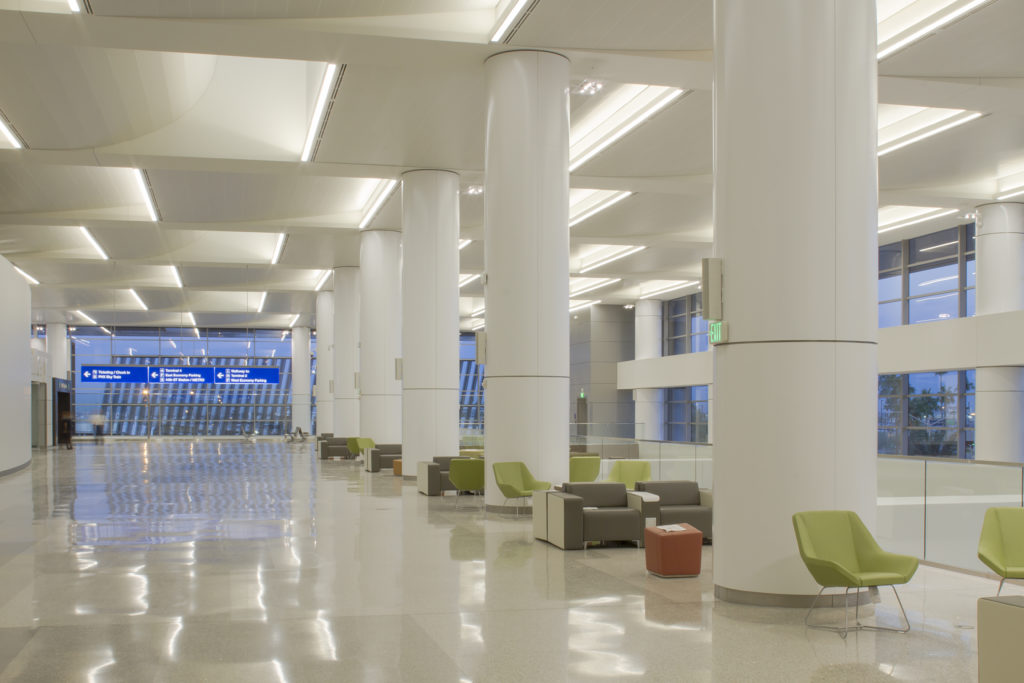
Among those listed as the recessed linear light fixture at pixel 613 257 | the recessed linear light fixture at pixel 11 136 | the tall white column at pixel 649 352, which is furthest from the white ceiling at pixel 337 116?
the tall white column at pixel 649 352

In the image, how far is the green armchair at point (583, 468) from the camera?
1510cm

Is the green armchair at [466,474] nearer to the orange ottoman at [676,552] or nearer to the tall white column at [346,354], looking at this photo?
the orange ottoman at [676,552]

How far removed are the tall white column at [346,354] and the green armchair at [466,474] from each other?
15730 millimetres

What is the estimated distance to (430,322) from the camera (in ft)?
61.6

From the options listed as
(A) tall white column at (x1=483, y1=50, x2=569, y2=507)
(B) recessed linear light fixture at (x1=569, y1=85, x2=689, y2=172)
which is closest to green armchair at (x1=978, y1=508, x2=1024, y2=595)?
(A) tall white column at (x1=483, y1=50, x2=569, y2=507)

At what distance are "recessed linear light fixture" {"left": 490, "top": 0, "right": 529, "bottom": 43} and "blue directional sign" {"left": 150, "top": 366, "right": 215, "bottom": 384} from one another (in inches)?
1457

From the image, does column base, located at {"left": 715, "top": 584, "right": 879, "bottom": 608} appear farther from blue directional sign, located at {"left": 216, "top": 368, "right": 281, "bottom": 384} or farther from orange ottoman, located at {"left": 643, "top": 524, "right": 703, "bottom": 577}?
blue directional sign, located at {"left": 216, "top": 368, "right": 281, "bottom": 384}

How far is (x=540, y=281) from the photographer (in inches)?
517

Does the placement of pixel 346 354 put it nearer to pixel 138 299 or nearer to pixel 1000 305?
pixel 138 299

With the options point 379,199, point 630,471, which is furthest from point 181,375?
point 630,471

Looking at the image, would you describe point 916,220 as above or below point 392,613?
above

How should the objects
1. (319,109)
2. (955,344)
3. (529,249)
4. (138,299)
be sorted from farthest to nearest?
1. (138,299)
2. (955,344)
3. (319,109)
4. (529,249)

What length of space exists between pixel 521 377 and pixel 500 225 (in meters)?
2.14

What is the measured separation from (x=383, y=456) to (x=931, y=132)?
13799 millimetres
